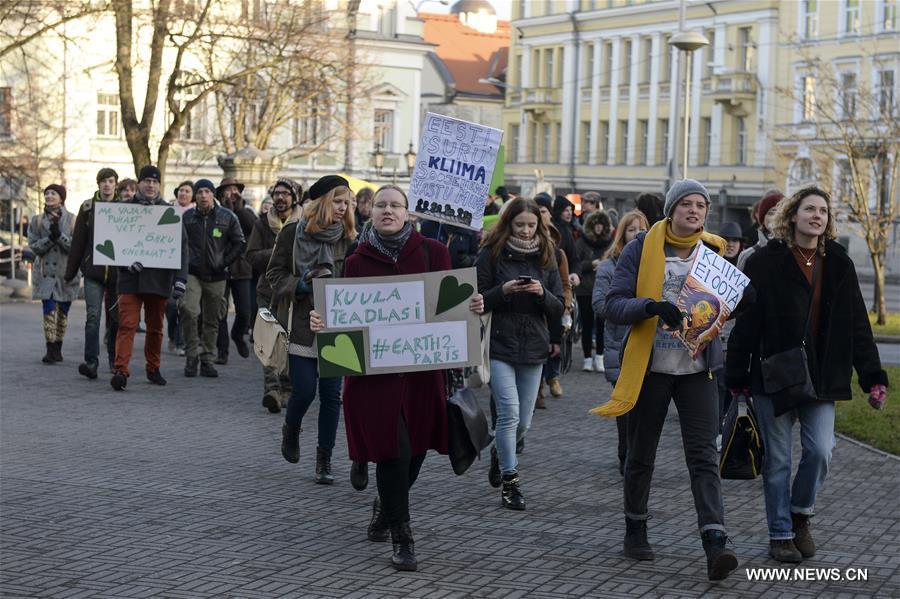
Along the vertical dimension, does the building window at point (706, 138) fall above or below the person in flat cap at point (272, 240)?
above

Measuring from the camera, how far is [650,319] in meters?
7.43

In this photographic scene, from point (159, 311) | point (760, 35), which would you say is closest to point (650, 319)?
point (159, 311)

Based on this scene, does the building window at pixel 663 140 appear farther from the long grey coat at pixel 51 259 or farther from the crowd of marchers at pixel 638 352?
the crowd of marchers at pixel 638 352

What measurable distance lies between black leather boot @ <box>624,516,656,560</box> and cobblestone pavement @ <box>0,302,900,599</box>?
2.8 inches

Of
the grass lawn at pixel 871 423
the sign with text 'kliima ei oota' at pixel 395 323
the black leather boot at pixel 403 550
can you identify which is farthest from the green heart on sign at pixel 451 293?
the grass lawn at pixel 871 423

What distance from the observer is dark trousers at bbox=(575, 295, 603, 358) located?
16.6 m

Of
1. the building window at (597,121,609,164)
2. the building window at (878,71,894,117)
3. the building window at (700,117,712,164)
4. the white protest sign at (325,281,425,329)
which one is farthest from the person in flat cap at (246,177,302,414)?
the building window at (597,121,609,164)

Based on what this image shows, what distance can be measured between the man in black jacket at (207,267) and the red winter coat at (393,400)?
25.4 ft

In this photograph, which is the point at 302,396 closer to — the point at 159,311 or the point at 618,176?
the point at 159,311

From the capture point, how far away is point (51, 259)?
1627 cm

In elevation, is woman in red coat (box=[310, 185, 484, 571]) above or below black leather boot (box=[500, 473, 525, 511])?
above

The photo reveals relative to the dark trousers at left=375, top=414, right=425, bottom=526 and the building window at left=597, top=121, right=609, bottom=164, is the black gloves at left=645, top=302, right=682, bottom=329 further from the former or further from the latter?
the building window at left=597, top=121, right=609, bottom=164

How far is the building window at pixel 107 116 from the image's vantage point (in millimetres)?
53656

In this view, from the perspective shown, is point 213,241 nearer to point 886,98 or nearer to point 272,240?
point 272,240
